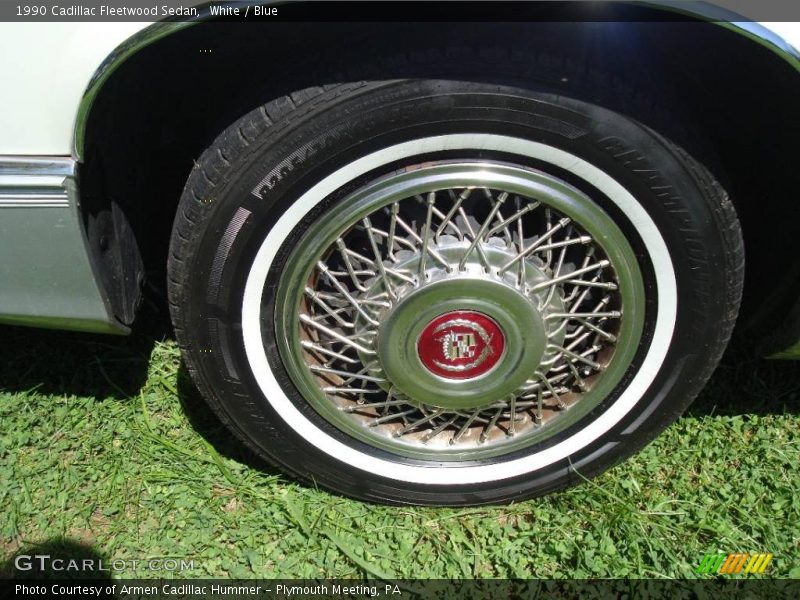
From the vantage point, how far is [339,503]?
2.07 meters

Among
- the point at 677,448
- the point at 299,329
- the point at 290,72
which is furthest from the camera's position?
the point at 677,448

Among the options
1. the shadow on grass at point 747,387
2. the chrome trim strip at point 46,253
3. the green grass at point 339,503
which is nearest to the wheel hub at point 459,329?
the green grass at point 339,503

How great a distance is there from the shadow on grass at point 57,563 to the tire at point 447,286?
539 millimetres

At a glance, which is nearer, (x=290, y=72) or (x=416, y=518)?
(x=290, y=72)

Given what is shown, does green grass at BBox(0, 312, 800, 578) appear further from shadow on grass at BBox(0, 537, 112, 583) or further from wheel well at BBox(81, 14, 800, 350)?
wheel well at BBox(81, 14, 800, 350)

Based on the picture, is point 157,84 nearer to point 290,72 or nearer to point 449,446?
point 290,72

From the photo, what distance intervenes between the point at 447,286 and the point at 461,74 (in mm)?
482

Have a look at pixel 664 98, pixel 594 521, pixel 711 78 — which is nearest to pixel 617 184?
pixel 664 98

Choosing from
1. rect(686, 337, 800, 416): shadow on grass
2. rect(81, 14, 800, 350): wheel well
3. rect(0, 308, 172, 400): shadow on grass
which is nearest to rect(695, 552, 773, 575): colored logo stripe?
rect(686, 337, 800, 416): shadow on grass

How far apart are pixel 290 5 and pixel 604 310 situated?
1.04m

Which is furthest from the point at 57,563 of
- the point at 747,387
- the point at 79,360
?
the point at 747,387

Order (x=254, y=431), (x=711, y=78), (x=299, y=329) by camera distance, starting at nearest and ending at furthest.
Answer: (x=711, y=78), (x=299, y=329), (x=254, y=431)

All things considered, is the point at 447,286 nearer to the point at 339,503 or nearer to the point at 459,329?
the point at 459,329

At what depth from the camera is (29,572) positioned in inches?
76.7
